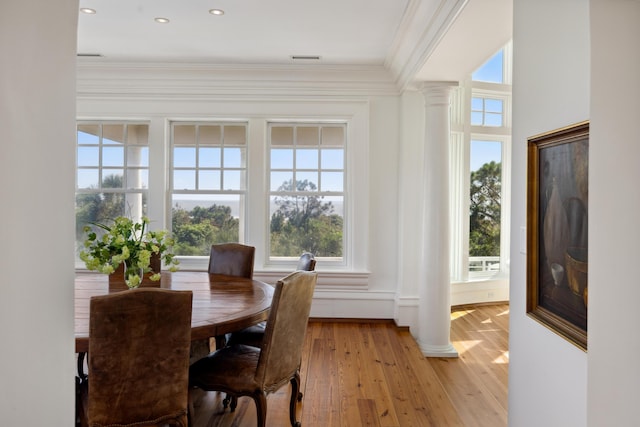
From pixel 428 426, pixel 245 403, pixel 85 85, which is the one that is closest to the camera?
pixel 428 426

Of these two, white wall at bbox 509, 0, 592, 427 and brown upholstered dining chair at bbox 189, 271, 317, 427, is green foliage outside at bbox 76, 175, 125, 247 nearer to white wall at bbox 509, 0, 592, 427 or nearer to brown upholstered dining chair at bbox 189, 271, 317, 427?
brown upholstered dining chair at bbox 189, 271, 317, 427

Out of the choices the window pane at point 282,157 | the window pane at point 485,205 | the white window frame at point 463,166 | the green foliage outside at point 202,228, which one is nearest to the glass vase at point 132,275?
the green foliage outside at point 202,228

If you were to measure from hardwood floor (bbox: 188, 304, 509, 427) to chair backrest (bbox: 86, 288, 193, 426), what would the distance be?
90cm

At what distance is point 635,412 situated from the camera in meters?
1.36

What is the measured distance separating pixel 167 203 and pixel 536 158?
13.6 ft

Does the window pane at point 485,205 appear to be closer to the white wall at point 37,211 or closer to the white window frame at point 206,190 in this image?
the white window frame at point 206,190

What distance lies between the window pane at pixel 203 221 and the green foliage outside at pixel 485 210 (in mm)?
3107

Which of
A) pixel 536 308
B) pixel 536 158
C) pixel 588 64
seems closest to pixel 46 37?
pixel 588 64

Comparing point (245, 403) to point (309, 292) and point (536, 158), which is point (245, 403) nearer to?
point (309, 292)

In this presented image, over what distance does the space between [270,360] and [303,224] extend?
2.94 m

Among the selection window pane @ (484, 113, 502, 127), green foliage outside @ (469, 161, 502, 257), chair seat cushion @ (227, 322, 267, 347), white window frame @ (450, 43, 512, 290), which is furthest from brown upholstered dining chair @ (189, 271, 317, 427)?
window pane @ (484, 113, 502, 127)

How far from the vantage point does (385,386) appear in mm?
3205

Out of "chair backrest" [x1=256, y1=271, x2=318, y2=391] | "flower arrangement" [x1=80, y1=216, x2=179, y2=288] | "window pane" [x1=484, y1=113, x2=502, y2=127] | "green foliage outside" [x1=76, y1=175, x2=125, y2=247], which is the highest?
"window pane" [x1=484, y1=113, x2=502, y2=127]

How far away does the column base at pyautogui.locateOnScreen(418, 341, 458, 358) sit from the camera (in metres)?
3.96
